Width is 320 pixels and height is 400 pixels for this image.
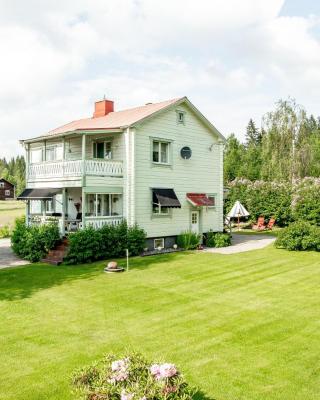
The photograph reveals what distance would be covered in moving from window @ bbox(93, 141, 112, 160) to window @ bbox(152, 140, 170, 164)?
8.67ft

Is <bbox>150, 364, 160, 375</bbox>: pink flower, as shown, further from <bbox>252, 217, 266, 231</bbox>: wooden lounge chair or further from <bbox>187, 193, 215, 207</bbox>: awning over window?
<bbox>252, 217, 266, 231</bbox>: wooden lounge chair

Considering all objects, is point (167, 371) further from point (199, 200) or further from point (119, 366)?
point (199, 200)

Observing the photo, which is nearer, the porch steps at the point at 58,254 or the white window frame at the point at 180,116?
the porch steps at the point at 58,254

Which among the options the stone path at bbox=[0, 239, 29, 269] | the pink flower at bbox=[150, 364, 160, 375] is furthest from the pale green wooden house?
the pink flower at bbox=[150, 364, 160, 375]

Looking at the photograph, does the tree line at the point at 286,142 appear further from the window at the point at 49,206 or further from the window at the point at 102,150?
the window at the point at 49,206

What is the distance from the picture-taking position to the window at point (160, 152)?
80.1ft

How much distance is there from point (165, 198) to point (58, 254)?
703 centimetres

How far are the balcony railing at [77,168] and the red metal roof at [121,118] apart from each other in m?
1.84

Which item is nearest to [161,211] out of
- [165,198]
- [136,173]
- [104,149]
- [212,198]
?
[165,198]

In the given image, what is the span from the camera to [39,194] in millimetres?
22875

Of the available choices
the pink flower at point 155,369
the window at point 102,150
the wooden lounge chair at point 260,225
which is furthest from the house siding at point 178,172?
the pink flower at point 155,369

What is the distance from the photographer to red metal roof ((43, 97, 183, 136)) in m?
23.7

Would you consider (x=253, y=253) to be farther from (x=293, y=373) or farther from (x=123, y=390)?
(x=123, y=390)

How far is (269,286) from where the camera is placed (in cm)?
1510
